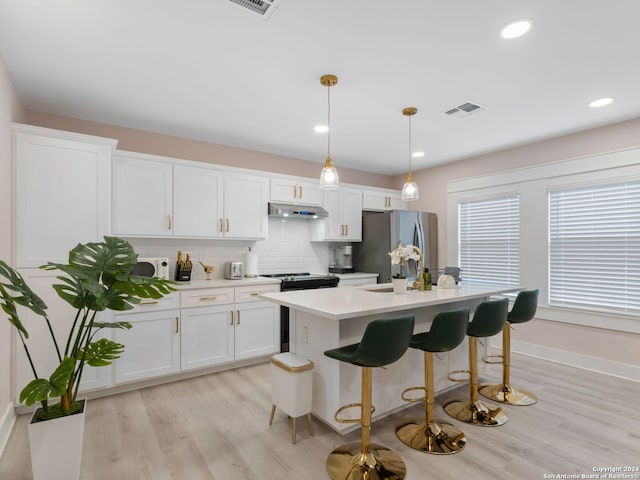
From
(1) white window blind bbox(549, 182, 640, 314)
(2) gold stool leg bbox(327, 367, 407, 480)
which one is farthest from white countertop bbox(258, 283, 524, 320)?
(1) white window blind bbox(549, 182, 640, 314)

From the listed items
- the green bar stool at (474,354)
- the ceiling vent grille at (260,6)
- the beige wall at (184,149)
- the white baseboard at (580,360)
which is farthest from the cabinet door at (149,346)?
the white baseboard at (580,360)

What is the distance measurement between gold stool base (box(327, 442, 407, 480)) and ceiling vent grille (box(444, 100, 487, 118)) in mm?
2945

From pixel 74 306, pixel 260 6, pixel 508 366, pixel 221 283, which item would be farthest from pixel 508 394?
pixel 260 6

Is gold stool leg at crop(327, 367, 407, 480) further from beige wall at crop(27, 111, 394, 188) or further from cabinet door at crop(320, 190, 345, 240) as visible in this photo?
beige wall at crop(27, 111, 394, 188)

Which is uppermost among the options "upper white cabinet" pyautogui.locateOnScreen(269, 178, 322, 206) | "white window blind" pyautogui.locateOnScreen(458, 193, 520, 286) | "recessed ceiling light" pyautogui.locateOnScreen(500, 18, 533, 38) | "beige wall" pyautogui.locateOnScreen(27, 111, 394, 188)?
"recessed ceiling light" pyautogui.locateOnScreen(500, 18, 533, 38)

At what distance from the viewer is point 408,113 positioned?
337 centimetres

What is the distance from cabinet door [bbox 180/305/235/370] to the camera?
11.6ft

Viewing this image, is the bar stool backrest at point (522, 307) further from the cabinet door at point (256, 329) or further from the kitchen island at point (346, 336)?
the cabinet door at point (256, 329)

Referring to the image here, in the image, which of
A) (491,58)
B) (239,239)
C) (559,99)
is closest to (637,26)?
(491,58)

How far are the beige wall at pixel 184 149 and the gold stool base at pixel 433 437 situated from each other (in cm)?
354

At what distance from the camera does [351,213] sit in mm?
5281

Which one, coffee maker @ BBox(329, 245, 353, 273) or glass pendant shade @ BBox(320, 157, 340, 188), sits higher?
glass pendant shade @ BBox(320, 157, 340, 188)

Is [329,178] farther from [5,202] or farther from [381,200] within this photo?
[381,200]

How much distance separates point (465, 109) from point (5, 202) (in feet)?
12.8
